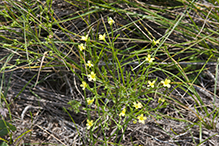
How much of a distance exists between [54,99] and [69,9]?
920mm

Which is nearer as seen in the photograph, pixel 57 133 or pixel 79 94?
pixel 57 133

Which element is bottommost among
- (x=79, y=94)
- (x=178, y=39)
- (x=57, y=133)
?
(x=57, y=133)

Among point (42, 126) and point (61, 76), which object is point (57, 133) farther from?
point (61, 76)

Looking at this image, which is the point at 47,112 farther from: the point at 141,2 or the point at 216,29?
the point at 216,29

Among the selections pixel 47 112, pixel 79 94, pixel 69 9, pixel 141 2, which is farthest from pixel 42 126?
pixel 141 2

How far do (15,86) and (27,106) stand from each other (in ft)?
0.79

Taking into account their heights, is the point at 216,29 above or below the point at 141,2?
below

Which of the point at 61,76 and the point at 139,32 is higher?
the point at 139,32

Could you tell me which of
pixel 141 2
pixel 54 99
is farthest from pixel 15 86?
pixel 141 2

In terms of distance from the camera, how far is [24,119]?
5.83ft

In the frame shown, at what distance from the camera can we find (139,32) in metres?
1.82

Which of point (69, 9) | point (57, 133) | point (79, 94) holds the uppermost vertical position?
point (69, 9)

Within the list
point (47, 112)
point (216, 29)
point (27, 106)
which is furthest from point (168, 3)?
point (27, 106)

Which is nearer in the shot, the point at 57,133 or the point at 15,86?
the point at 57,133
